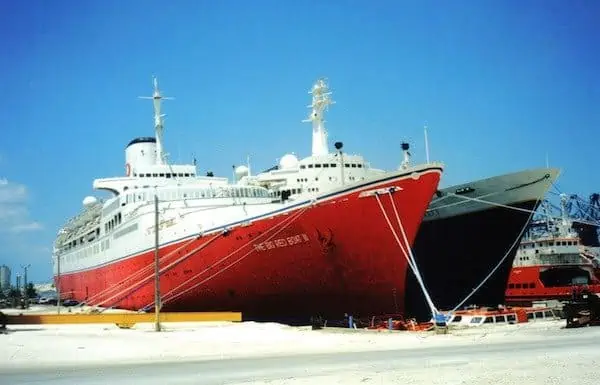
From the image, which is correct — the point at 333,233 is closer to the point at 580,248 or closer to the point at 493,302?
the point at 493,302

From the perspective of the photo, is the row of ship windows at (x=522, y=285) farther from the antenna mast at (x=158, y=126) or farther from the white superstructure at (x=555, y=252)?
the antenna mast at (x=158, y=126)

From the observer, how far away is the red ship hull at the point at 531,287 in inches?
1763

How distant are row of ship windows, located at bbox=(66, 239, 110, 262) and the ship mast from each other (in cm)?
1563

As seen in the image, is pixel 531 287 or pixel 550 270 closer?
pixel 531 287

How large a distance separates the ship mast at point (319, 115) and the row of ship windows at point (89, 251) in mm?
15630

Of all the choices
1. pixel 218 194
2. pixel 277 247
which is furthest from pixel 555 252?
pixel 277 247

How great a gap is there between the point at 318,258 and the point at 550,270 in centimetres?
2985

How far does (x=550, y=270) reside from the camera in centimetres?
4800

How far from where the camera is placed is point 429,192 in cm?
2433

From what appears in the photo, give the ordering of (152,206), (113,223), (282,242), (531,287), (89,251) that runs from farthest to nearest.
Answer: (89,251) < (531,287) < (113,223) < (152,206) < (282,242)

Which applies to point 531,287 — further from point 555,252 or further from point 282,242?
point 282,242

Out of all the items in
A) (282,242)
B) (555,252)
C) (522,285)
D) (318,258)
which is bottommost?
(522,285)

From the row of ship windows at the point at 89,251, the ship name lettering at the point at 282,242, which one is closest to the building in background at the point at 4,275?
the row of ship windows at the point at 89,251

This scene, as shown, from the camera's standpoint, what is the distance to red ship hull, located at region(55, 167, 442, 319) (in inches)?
949
